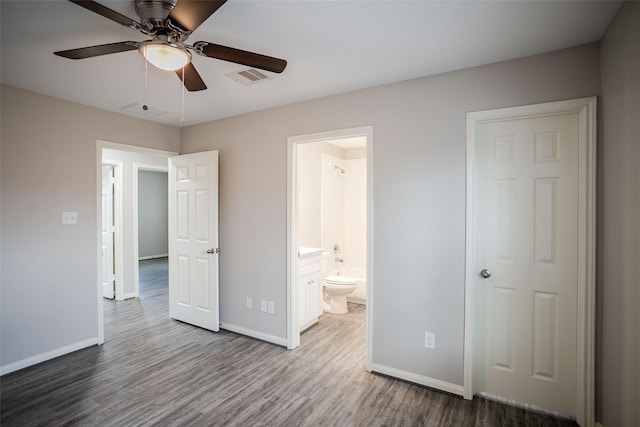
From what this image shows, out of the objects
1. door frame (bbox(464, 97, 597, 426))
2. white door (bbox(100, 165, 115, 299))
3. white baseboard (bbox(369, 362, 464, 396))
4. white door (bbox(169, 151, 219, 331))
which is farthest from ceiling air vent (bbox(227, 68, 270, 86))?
white door (bbox(100, 165, 115, 299))

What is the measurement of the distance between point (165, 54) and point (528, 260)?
262 centimetres

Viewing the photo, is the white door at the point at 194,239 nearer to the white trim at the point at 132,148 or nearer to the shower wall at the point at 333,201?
the white trim at the point at 132,148

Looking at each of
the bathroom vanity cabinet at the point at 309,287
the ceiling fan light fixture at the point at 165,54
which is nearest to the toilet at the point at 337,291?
the bathroom vanity cabinet at the point at 309,287

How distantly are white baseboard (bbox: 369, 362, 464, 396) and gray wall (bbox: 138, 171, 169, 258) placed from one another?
8.08 m

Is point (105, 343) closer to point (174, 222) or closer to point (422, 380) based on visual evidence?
point (174, 222)

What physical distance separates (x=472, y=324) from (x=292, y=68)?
2335mm

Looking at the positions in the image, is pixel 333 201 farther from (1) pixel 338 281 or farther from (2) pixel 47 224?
(2) pixel 47 224

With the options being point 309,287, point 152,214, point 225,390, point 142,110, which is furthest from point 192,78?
point 152,214

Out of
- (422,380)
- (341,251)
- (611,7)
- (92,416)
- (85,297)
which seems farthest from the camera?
(341,251)

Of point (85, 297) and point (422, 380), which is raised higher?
point (85, 297)

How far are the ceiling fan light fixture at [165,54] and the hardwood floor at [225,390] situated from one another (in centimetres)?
222

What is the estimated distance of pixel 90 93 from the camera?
2.89m

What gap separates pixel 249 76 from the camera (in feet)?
8.14

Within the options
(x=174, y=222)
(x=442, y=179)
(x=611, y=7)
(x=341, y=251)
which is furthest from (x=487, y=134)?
(x=174, y=222)
